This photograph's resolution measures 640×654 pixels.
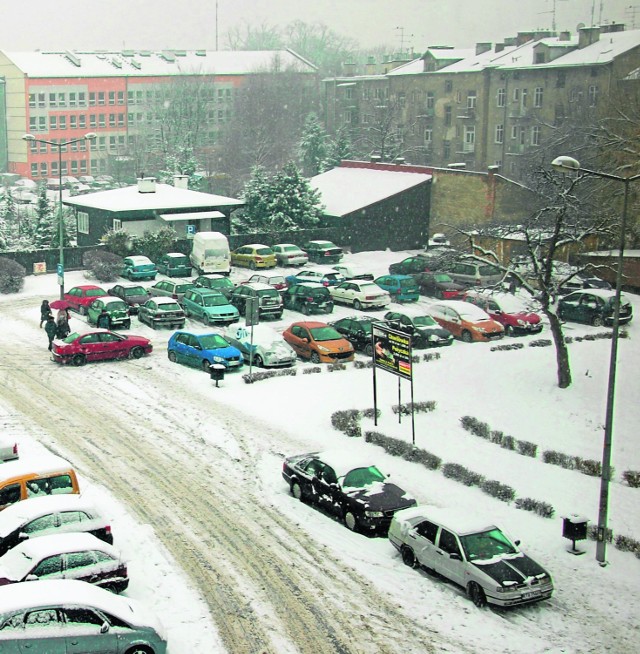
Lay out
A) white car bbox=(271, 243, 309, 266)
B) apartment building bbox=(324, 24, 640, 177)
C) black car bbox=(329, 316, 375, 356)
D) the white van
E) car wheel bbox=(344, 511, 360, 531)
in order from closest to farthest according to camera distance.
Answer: car wheel bbox=(344, 511, 360, 531) < black car bbox=(329, 316, 375, 356) < the white van < white car bbox=(271, 243, 309, 266) < apartment building bbox=(324, 24, 640, 177)

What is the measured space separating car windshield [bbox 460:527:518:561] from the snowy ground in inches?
28.0

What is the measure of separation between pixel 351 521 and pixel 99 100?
85948mm

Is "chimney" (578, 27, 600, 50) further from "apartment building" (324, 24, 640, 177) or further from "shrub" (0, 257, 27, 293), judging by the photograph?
"shrub" (0, 257, 27, 293)

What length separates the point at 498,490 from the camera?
19469 millimetres

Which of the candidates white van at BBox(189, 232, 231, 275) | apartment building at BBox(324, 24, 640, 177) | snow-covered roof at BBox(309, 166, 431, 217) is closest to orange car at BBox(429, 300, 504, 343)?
white van at BBox(189, 232, 231, 275)

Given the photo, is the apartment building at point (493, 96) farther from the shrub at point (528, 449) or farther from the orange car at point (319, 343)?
the shrub at point (528, 449)

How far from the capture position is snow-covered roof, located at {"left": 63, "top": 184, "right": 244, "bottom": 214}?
47812mm

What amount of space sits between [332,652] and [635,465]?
11.3m

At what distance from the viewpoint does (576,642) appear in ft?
45.3

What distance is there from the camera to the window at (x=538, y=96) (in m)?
69.3

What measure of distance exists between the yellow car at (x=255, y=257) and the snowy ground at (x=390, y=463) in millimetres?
12284

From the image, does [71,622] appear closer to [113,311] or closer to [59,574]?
[59,574]

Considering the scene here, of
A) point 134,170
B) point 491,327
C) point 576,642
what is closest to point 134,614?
point 576,642

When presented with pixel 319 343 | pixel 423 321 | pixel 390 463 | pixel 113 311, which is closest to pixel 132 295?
pixel 113 311
